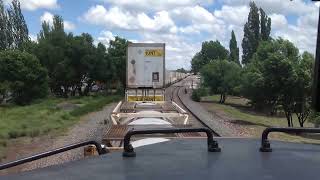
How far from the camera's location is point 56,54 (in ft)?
236

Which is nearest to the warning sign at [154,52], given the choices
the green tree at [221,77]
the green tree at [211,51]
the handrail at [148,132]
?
the handrail at [148,132]

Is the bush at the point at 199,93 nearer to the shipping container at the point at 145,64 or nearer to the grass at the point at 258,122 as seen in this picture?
the grass at the point at 258,122

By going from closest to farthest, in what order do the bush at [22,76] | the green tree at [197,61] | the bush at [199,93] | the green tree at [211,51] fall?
the bush at [22,76] → the bush at [199,93] → the green tree at [211,51] → the green tree at [197,61]

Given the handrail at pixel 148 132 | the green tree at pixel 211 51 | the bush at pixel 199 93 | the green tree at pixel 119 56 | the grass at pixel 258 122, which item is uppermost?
the green tree at pixel 211 51

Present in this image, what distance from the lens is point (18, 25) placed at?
98562 millimetres

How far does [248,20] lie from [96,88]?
2735 cm

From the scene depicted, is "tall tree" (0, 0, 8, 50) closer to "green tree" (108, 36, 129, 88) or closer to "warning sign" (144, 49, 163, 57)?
"green tree" (108, 36, 129, 88)

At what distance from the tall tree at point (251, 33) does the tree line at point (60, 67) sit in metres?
23.5

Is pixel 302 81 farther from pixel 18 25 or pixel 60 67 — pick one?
pixel 18 25

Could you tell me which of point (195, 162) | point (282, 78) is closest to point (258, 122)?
point (282, 78)

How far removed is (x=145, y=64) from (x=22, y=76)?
29880 mm

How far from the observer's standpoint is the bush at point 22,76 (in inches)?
2276

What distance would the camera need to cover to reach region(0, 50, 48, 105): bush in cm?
5781

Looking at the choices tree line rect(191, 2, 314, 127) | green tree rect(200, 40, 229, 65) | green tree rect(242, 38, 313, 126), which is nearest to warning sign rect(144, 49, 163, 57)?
tree line rect(191, 2, 314, 127)
